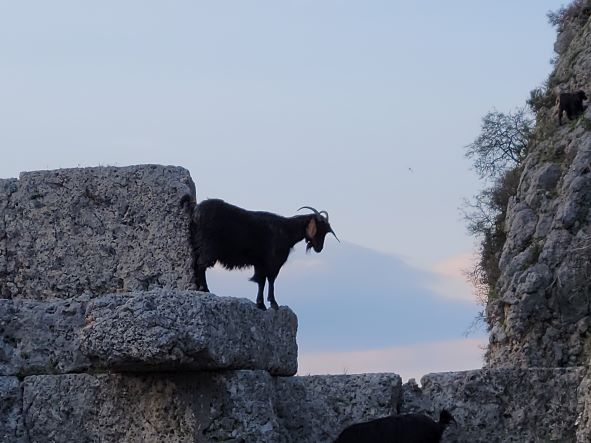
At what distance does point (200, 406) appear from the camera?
30.0 feet

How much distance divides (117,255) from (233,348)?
153 centimetres

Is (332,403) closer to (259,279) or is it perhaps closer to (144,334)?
(259,279)

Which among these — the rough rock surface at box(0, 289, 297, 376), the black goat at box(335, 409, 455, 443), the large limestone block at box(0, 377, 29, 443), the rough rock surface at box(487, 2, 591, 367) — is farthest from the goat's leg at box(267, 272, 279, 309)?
the rough rock surface at box(487, 2, 591, 367)

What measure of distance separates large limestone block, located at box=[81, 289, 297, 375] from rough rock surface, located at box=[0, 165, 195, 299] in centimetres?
98

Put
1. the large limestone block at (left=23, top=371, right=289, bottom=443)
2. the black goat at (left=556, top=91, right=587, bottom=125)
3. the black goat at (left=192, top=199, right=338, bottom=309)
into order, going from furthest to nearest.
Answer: the black goat at (left=556, top=91, right=587, bottom=125), the black goat at (left=192, top=199, right=338, bottom=309), the large limestone block at (left=23, top=371, right=289, bottom=443)

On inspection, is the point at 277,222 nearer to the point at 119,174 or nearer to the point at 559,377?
the point at 119,174

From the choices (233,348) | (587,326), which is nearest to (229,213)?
(233,348)

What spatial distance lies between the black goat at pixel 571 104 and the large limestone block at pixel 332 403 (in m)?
19.0

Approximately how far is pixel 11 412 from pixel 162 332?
181 cm

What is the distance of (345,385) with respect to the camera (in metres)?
9.84

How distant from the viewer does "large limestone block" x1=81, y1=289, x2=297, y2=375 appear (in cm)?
870

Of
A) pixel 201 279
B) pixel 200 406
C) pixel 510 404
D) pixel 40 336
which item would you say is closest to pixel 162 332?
pixel 200 406

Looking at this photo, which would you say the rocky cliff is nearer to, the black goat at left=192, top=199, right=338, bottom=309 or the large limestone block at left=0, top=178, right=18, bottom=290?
the large limestone block at left=0, top=178, right=18, bottom=290

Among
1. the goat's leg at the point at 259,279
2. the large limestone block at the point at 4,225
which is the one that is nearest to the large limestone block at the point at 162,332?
the goat's leg at the point at 259,279
